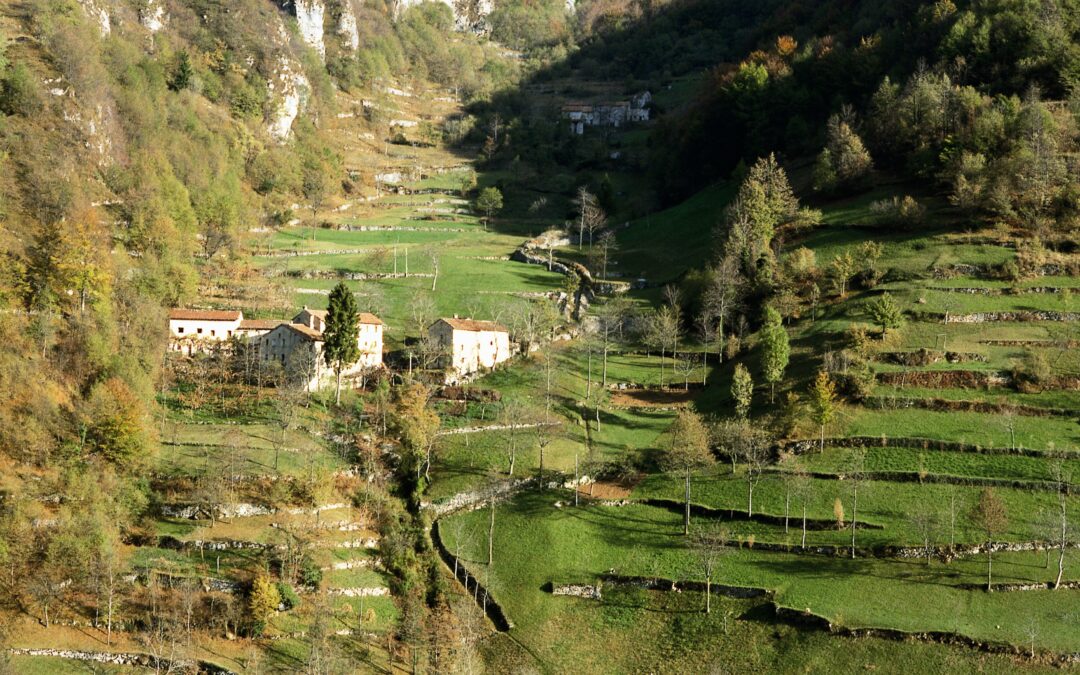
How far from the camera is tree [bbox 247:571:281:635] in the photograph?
55.0 metres

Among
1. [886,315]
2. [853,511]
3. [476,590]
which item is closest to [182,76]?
[476,590]

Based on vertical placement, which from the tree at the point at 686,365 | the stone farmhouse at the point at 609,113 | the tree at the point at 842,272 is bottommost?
the tree at the point at 686,365

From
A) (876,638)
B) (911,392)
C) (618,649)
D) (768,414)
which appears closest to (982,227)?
(911,392)

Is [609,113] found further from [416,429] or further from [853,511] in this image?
[853,511]

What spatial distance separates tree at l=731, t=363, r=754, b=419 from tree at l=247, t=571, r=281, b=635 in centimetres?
3500

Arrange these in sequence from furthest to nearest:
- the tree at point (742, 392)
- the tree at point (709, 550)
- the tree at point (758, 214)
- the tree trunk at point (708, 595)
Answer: the tree at point (758, 214) → the tree at point (742, 392) → the tree at point (709, 550) → the tree trunk at point (708, 595)

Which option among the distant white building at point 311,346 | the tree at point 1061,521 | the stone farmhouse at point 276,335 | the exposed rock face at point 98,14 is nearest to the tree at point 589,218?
the distant white building at point 311,346

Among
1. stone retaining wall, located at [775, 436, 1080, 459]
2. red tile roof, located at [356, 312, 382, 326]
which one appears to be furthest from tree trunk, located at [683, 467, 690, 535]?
red tile roof, located at [356, 312, 382, 326]

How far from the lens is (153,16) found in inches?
5758

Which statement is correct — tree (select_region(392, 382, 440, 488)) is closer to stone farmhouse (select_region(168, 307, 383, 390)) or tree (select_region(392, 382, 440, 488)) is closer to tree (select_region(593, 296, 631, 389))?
stone farmhouse (select_region(168, 307, 383, 390))

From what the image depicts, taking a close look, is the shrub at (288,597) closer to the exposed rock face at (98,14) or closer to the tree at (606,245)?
the tree at (606,245)

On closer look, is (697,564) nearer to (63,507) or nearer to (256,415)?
(256,415)

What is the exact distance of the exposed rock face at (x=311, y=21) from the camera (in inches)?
7116

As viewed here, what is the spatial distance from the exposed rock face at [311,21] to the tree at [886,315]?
135 meters
